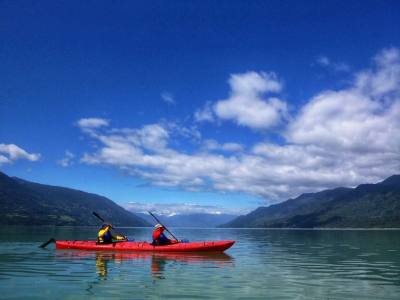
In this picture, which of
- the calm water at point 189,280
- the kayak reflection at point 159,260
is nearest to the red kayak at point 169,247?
the kayak reflection at point 159,260

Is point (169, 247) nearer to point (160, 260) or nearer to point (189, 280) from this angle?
point (160, 260)

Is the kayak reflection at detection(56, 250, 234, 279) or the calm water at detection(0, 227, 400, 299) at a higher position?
the kayak reflection at detection(56, 250, 234, 279)

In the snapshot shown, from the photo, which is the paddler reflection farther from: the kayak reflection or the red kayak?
the red kayak

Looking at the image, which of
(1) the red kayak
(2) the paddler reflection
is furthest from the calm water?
(1) the red kayak

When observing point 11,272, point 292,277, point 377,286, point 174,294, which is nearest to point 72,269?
point 11,272

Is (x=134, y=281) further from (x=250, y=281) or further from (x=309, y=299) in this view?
(x=309, y=299)

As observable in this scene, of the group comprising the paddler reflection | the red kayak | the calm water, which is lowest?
the calm water

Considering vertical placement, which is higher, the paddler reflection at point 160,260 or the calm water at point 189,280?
the paddler reflection at point 160,260

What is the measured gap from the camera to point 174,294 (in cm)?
1970

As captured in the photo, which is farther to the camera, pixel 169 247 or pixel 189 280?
pixel 169 247

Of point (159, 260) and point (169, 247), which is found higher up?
point (169, 247)

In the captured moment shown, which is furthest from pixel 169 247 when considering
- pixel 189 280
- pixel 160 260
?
pixel 189 280

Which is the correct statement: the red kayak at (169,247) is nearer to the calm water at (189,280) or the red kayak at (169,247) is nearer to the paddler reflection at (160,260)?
the paddler reflection at (160,260)

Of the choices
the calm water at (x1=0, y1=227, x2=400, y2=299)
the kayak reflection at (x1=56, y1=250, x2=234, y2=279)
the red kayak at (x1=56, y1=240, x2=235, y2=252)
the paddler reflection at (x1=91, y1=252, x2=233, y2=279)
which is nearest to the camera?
the calm water at (x1=0, y1=227, x2=400, y2=299)
